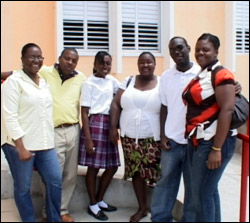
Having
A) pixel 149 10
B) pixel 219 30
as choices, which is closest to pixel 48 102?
pixel 149 10

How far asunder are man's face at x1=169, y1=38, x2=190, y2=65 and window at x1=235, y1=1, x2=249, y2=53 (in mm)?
4606

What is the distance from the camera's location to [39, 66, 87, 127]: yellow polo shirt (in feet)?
10.8

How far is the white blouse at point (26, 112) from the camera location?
9.24 feet

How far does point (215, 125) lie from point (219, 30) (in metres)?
4.57

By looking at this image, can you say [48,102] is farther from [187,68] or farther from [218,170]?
[218,170]

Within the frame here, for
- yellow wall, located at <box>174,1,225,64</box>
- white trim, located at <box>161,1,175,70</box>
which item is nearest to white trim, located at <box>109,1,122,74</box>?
white trim, located at <box>161,1,175,70</box>

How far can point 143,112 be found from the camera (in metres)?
3.25

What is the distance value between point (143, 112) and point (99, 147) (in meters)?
0.57

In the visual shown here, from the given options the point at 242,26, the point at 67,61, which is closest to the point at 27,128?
the point at 67,61

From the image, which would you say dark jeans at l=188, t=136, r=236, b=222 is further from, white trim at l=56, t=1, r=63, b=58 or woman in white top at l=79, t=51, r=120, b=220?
white trim at l=56, t=1, r=63, b=58

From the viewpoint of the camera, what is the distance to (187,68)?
9.79ft

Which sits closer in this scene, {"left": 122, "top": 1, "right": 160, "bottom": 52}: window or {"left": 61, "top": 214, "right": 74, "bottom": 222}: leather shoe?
{"left": 61, "top": 214, "right": 74, "bottom": 222}: leather shoe

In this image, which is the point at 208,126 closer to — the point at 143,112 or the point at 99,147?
the point at 143,112

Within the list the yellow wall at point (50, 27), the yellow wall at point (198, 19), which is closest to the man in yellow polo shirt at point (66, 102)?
the yellow wall at point (50, 27)
